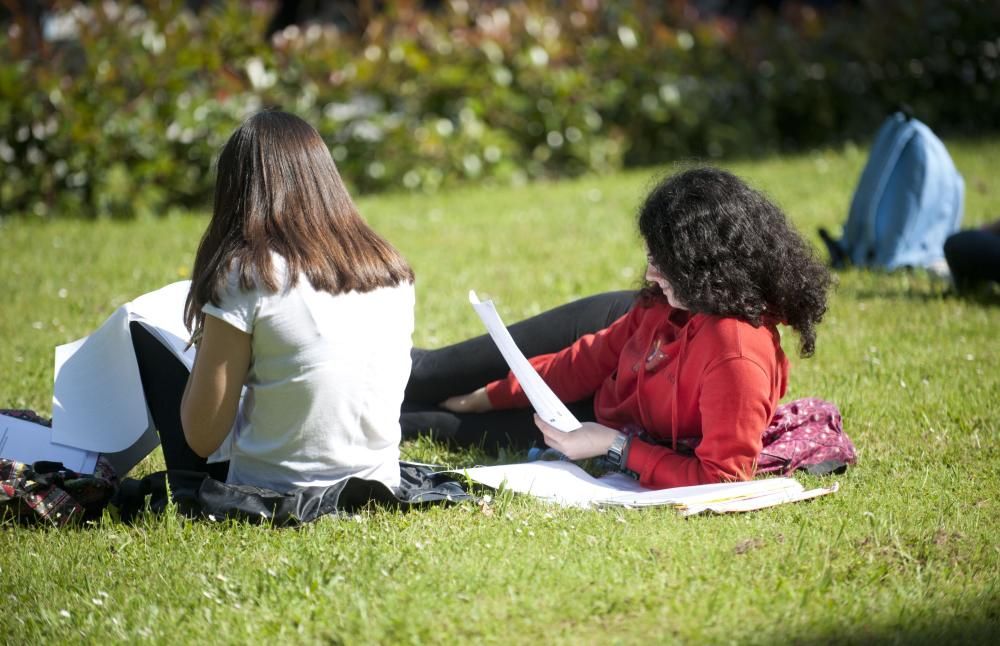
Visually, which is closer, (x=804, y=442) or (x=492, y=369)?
(x=804, y=442)

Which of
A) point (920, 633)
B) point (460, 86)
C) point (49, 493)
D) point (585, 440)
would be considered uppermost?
point (460, 86)

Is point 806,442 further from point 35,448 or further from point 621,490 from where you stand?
point 35,448

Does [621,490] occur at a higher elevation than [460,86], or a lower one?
lower

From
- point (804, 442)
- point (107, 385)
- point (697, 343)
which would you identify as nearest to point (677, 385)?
point (697, 343)

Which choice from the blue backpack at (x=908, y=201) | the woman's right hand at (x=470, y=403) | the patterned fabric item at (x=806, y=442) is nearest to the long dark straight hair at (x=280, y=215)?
the woman's right hand at (x=470, y=403)

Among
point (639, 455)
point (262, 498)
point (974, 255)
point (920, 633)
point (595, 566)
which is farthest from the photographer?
point (974, 255)

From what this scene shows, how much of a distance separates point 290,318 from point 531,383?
806 millimetres

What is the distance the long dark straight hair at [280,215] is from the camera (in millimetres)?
3023

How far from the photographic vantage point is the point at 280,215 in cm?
305

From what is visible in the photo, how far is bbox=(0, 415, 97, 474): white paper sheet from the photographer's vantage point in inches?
139

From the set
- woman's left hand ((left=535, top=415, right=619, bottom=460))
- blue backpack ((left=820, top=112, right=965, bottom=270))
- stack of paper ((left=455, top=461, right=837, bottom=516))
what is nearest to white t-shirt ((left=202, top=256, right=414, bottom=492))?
stack of paper ((left=455, top=461, right=837, bottom=516))

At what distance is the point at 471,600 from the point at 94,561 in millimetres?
1116

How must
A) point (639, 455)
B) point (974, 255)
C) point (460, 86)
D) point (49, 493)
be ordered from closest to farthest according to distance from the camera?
1. point (49, 493)
2. point (639, 455)
3. point (974, 255)
4. point (460, 86)

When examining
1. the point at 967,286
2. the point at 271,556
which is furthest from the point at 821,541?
the point at 967,286
